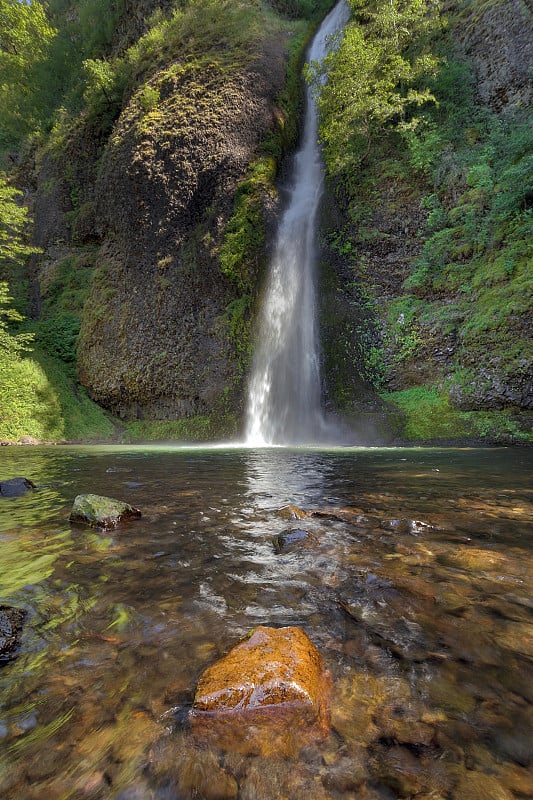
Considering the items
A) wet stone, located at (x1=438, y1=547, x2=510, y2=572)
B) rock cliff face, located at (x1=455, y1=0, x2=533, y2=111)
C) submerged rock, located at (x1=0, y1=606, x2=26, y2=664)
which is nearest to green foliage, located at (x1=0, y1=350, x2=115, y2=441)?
submerged rock, located at (x1=0, y1=606, x2=26, y2=664)

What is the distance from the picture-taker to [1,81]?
27781 mm

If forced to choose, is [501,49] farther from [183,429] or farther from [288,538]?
[288,538]

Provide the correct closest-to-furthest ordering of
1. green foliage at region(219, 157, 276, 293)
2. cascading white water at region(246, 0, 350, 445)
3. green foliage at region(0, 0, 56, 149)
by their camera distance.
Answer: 1. cascading white water at region(246, 0, 350, 445)
2. green foliage at region(219, 157, 276, 293)
3. green foliage at region(0, 0, 56, 149)

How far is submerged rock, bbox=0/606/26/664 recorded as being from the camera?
5.20ft

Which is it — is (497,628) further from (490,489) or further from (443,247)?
(443,247)

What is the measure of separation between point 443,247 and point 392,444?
6717 mm

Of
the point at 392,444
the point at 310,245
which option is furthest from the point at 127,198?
the point at 392,444

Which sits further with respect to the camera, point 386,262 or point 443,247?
point 386,262

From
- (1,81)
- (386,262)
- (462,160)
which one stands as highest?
(1,81)

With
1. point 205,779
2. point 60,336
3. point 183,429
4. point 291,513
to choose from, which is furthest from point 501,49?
point 60,336

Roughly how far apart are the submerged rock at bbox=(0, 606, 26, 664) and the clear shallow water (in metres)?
0.06

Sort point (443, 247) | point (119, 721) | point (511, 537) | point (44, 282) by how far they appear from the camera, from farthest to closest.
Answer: point (44, 282), point (443, 247), point (511, 537), point (119, 721)

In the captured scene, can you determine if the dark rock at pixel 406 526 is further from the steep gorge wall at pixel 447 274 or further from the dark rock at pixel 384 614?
the steep gorge wall at pixel 447 274

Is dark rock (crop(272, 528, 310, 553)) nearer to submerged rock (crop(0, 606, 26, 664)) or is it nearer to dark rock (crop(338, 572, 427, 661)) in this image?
dark rock (crop(338, 572, 427, 661))
